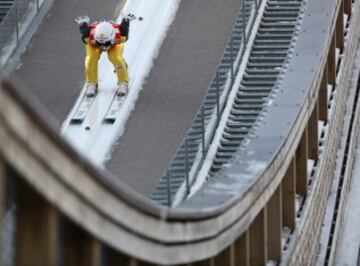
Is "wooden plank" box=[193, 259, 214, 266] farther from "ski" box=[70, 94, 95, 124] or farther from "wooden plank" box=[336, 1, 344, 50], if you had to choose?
"wooden plank" box=[336, 1, 344, 50]

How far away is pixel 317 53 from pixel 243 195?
335 inches

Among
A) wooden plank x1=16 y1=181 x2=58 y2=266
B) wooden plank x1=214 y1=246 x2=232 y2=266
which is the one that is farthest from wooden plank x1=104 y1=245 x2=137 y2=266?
wooden plank x1=214 y1=246 x2=232 y2=266

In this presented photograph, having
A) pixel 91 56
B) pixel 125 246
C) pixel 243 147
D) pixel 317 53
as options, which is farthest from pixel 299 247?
pixel 125 246

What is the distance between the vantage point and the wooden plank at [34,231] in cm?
1370

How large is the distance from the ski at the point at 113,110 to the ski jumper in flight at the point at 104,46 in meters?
0.10

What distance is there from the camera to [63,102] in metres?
30.9

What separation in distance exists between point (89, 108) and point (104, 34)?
1104mm

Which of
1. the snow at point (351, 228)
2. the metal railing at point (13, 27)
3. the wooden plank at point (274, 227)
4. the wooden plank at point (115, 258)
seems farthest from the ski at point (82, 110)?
the wooden plank at point (115, 258)

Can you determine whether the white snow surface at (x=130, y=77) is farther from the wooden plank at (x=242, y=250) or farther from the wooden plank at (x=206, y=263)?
the wooden plank at (x=206, y=263)

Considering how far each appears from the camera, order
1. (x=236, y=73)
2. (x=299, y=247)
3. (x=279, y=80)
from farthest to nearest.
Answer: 1. (x=236, y=73)
2. (x=279, y=80)
3. (x=299, y=247)

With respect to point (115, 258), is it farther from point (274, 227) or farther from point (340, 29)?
point (340, 29)

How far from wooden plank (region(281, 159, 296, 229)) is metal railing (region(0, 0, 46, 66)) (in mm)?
7361

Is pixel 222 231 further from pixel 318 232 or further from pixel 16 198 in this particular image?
pixel 318 232

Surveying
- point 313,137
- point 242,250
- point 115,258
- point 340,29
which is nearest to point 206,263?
point 242,250
